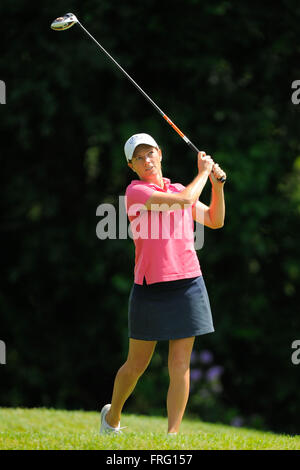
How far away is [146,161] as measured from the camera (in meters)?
4.23

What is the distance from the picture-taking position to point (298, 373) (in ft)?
27.1

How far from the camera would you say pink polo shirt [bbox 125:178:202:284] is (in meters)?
4.11

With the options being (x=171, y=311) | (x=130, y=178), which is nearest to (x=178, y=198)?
(x=171, y=311)

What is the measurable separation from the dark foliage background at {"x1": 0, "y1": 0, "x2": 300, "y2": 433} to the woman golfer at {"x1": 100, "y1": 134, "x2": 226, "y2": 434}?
3.52m

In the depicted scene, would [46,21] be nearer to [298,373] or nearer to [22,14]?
[22,14]

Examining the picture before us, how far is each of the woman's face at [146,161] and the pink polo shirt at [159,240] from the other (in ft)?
0.25

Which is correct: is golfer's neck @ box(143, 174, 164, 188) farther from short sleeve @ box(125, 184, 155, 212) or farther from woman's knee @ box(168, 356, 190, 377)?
woman's knee @ box(168, 356, 190, 377)

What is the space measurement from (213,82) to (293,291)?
8.17 ft

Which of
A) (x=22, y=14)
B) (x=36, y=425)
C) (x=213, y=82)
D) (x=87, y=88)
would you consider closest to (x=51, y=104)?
(x=87, y=88)

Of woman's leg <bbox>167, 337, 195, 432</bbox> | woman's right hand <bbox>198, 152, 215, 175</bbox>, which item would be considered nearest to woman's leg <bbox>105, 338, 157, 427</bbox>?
woman's leg <bbox>167, 337, 195, 432</bbox>

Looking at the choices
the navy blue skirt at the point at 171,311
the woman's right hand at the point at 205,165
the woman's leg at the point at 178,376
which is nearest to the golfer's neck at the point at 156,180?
the woman's right hand at the point at 205,165

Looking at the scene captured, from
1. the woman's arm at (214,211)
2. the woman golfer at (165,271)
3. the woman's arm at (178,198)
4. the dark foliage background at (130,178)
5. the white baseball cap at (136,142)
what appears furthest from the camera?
the dark foliage background at (130,178)

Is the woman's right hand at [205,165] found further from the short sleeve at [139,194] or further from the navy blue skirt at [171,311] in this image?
the navy blue skirt at [171,311]

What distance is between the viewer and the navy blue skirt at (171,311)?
413 cm
